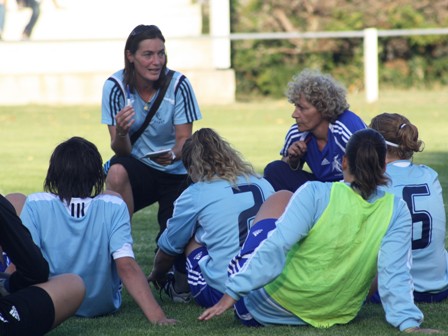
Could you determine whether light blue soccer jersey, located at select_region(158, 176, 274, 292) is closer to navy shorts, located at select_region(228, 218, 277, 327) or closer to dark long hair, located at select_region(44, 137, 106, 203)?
navy shorts, located at select_region(228, 218, 277, 327)

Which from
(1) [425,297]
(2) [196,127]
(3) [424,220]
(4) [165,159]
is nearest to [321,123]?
(4) [165,159]

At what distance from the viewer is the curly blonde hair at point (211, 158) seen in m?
5.45

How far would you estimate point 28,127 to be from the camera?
18391 mm

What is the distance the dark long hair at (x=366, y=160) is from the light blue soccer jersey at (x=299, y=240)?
105mm

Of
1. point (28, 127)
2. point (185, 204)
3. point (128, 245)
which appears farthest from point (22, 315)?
point (28, 127)

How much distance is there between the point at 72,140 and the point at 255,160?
7750 millimetres

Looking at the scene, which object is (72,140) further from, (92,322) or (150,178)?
(150,178)

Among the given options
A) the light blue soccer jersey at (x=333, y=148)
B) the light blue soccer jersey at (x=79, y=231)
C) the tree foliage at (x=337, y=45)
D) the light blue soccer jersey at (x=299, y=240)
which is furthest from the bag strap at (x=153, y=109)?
the tree foliage at (x=337, y=45)

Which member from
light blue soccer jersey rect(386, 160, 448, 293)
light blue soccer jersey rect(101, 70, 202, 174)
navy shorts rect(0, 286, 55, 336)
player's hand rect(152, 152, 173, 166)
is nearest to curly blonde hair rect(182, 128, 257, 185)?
light blue soccer jersey rect(386, 160, 448, 293)

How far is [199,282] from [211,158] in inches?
25.6

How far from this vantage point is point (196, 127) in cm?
1744

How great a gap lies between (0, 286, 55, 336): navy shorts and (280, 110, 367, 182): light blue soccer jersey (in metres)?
2.46

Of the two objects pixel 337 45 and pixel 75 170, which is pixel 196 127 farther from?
pixel 75 170

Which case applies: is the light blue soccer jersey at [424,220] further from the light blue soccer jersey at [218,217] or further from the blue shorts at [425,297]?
the light blue soccer jersey at [218,217]
